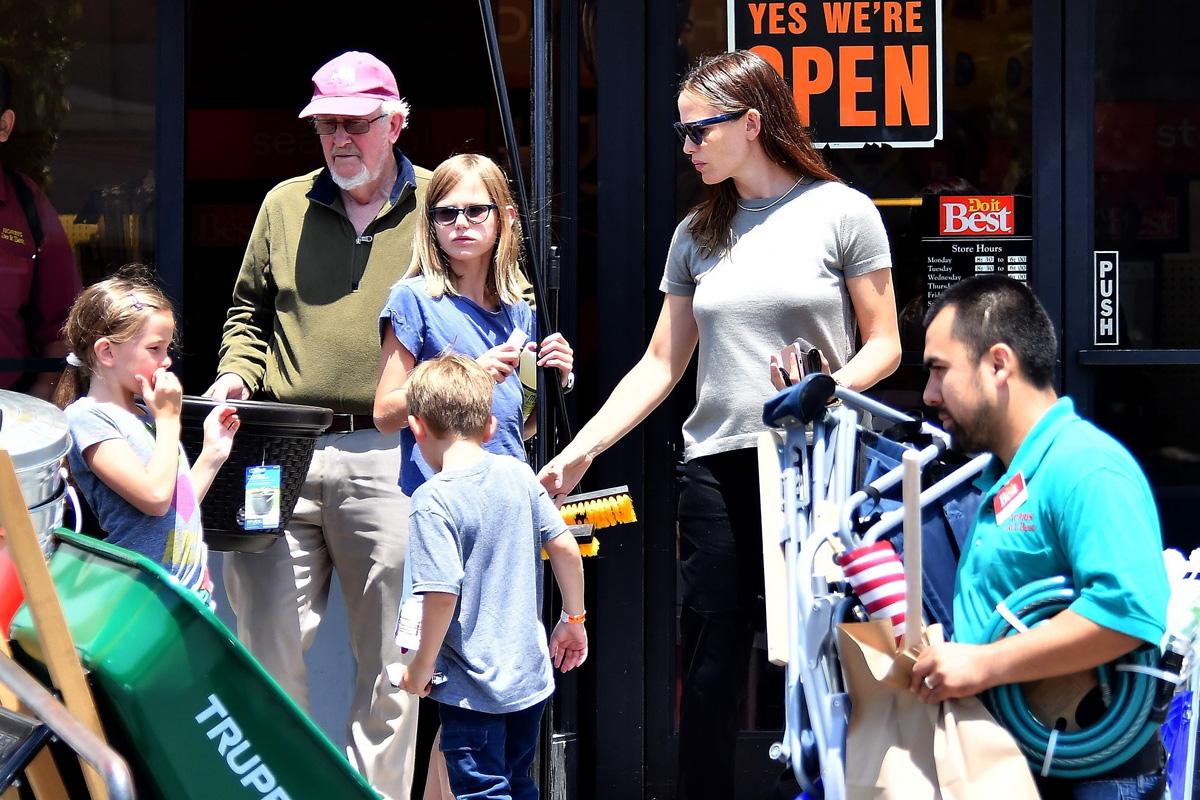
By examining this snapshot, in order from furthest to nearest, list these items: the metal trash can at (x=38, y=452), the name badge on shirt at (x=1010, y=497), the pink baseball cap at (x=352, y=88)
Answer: the pink baseball cap at (x=352, y=88) → the name badge on shirt at (x=1010, y=497) → the metal trash can at (x=38, y=452)

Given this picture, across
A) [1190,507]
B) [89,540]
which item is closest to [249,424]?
[89,540]

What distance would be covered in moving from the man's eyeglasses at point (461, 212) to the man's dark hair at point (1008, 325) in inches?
55.9

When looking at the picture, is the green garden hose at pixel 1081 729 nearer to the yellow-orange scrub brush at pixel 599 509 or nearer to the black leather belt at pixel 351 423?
the yellow-orange scrub brush at pixel 599 509

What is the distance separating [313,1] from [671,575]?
2.81m

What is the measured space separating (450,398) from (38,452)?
1215 millimetres

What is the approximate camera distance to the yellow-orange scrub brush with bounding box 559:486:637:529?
3.85 meters

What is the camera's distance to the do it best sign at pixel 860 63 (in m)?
4.61

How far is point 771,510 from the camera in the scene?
9.59 feet

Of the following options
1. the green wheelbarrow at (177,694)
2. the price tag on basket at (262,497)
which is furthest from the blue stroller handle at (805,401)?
the price tag on basket at (262,497)

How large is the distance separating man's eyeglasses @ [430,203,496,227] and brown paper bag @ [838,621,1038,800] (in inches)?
67.7

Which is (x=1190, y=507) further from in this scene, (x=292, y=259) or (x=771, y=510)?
(x=292, y=259)

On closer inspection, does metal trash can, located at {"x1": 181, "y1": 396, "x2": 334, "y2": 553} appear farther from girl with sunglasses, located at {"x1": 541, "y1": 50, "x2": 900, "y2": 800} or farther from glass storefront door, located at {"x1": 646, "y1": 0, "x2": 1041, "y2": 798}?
glass storefront door, located at {"x1": 646, "y1": 0, "x2": 1041, "y2": 798}

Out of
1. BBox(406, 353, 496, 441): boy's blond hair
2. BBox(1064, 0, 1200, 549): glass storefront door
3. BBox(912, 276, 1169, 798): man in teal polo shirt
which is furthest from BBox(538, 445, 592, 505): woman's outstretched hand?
BBox(1064, 0, 1200, 549): glass storefront door

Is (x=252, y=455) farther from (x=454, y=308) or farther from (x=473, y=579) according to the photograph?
(x=473, y=579)
